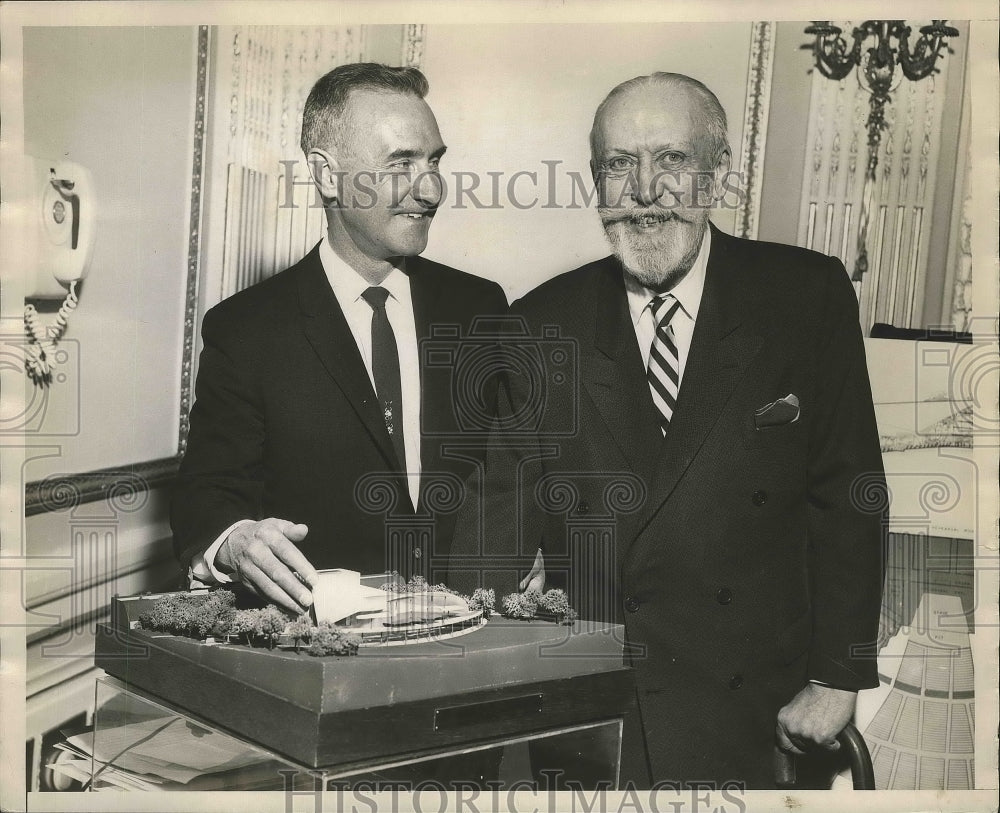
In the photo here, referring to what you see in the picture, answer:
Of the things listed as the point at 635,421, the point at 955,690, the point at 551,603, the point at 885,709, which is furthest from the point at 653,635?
the point at 955,690

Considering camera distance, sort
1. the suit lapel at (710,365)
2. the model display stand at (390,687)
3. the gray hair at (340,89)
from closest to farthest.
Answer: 1. the model display stand at (390,687)
2. the suit lapel at (710,365)
3. the gray hair at (340,89)

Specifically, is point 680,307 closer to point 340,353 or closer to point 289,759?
point 340,353

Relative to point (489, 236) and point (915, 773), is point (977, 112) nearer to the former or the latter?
point (489, 236)

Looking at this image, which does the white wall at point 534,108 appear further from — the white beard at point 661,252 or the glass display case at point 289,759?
the glass display case at point 289,759

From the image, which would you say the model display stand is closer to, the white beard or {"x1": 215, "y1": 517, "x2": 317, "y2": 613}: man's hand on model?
{"x1": 215, "y1": 517, "x2": 317, "y2": 613}: man's hand on model

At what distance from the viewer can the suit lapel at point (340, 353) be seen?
2244 mm

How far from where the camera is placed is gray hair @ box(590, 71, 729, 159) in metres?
2.25

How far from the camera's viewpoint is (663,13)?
7.61 feet

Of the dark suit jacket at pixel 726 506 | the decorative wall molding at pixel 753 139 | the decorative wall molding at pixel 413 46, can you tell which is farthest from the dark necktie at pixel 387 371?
the decorative wall molding at pixel 753 139

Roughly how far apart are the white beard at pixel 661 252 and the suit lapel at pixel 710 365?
0.20 ft

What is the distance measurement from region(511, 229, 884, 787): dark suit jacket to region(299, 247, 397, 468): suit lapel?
0.33 meters

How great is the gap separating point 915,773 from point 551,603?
1.01 metres

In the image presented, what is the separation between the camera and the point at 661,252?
7.33 feet

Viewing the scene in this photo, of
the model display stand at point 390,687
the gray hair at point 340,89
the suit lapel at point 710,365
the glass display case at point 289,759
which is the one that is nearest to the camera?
the model display stand at point 390,687
